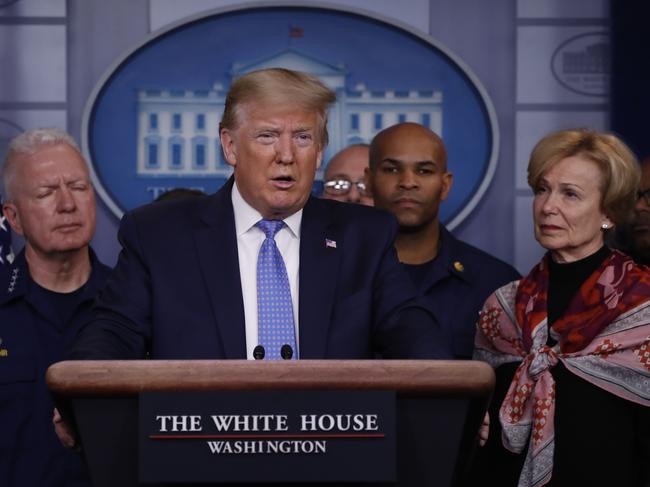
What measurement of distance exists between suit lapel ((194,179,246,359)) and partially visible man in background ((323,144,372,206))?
4.94 ft

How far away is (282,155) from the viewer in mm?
2010

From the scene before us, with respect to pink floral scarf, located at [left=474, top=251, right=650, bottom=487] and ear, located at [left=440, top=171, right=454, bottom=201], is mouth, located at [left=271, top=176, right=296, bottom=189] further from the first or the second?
ear, located at [left=440, top=171, right=454, bottom=201]

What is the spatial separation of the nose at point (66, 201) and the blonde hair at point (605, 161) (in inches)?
49.7

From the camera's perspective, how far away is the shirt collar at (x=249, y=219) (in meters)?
2.07

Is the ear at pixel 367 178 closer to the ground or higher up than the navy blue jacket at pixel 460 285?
higher up

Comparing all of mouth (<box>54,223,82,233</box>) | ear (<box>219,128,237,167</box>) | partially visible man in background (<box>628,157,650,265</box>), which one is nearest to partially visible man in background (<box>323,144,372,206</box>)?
partially visible man in background (<box>628,157,650,265</box>)

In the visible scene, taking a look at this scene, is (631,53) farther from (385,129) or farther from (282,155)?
(282,155)

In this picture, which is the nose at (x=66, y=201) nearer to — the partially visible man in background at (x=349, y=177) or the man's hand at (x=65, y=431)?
the partially visible man in background at (x=349, y=177)

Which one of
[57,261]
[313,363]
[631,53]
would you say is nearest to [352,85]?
[631,53]

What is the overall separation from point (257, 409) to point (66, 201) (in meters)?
1.69

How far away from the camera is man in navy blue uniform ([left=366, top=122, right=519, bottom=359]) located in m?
3.14

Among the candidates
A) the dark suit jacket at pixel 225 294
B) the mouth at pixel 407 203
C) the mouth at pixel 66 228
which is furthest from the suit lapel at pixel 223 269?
the mouth at pixel 407 203

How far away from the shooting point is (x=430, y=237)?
3.29m

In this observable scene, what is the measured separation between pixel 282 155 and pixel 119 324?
45cm
